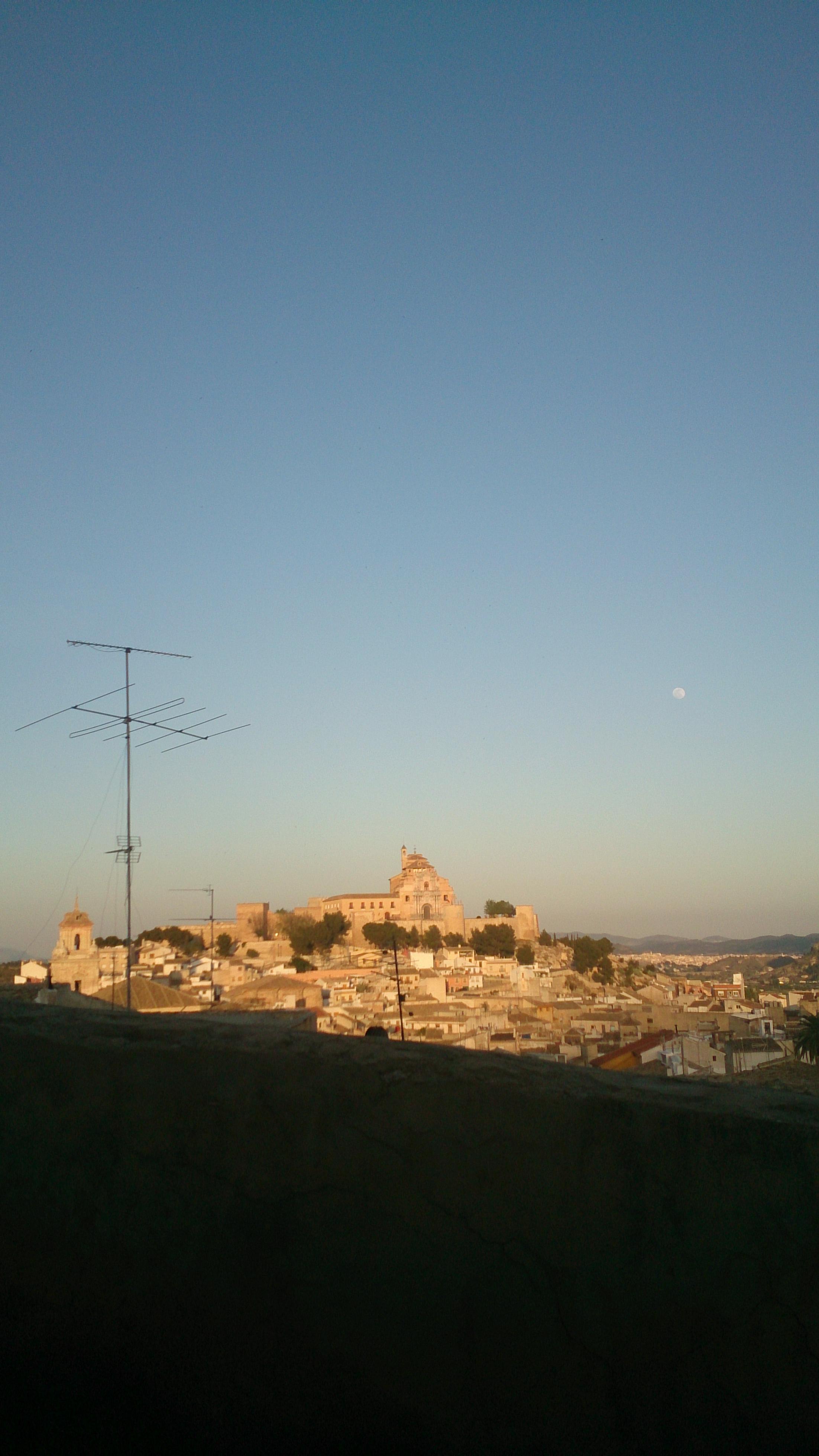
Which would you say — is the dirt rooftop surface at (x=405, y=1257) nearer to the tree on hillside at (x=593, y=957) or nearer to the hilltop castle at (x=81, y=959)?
the hilltop castle at (x=81, y=959)

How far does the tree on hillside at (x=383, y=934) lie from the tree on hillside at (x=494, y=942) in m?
4.99

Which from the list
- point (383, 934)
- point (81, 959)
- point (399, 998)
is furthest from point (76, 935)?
point (383, 934)

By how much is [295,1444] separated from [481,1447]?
38 centimetres

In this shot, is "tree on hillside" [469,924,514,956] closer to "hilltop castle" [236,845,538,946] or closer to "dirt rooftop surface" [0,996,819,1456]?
"hilltop castle" [236,845,538,946]

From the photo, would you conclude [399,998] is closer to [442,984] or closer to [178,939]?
[442,984]

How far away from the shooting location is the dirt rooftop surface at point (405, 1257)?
1.85m

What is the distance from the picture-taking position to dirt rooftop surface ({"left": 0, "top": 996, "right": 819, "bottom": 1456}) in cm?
185

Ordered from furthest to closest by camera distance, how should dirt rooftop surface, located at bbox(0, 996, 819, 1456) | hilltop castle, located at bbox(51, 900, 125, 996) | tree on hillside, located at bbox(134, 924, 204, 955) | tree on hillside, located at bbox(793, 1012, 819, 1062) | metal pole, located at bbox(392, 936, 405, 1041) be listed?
tree on hillside, located at bbox(134, 924, 204, 955) → hilltop castle, located at bbox(51, 900, 125, 996) → tree on hillside, located at bbox(793, 1012, 819, 1062) → metal pole, located at bbox(392, 936, 405, 1041) → dirt rooftop surface, located at bbox(0, 996, 819, 1456)

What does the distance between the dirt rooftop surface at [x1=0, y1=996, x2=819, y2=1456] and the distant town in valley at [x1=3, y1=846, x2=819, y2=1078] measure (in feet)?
1.00

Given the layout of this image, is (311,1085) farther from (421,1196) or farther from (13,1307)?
(13,1307)

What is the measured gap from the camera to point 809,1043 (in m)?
13.3

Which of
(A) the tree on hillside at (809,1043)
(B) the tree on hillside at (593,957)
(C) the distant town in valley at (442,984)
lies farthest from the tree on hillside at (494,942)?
(A) the tree on hillside at (809,1043)

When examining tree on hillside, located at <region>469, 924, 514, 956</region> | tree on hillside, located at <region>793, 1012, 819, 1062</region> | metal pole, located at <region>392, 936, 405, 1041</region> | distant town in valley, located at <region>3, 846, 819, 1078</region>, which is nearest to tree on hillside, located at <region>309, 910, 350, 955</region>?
distant town in valley, located at <region>3, 846, 819, 1078</region>

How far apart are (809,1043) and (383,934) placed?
1973 inches
